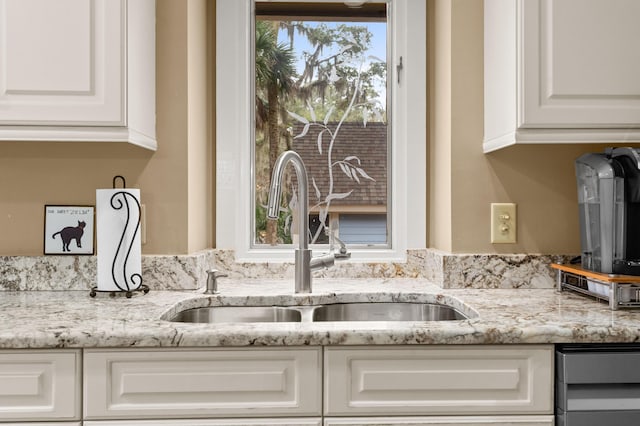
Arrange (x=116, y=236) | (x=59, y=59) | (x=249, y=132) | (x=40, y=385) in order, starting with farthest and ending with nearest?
(x=249, y=132)
(x=116, y=236)
(x=59, y=59)
(x=40, y=385)

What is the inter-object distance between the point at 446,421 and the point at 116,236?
1054 mm

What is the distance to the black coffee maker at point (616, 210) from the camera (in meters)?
1.53

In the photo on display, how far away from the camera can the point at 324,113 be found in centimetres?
218

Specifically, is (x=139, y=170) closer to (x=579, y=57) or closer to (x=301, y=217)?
(x=301, y=217)

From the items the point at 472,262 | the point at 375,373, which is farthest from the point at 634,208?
the point at 375,373

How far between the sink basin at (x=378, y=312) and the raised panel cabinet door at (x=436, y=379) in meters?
0.47

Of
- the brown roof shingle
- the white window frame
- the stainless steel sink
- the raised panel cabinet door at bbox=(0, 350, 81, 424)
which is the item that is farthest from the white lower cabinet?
the brown roof shingle

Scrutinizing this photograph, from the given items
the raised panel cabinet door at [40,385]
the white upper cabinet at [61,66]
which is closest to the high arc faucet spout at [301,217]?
the white upper cabinet at [61,66]

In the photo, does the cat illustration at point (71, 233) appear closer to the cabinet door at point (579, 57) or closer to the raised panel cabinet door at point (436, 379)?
the raised panel cabinet door at point (436, 379)

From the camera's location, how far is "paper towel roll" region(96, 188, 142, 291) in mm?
1679

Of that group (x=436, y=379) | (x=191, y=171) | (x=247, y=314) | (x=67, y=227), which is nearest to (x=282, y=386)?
(x=436, y=379)

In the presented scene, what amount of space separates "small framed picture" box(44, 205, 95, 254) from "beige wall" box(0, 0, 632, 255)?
0.10ft

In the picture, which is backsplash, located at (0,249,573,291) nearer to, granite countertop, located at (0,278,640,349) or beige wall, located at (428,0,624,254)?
beige wall, located at (428,0,624,254)

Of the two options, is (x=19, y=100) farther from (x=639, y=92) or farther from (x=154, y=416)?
(x=639, y=92)
